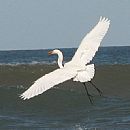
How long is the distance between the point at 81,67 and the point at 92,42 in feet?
2.87

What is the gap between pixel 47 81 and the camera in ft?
33.5

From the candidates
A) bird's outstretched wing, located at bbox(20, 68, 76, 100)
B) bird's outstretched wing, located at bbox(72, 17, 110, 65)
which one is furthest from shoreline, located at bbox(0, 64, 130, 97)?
bird's outstretched wing, located at bbox(20, 68, 76, 100)

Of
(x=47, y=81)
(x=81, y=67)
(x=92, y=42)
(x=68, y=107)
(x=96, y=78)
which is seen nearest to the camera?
(x=47, y=81)

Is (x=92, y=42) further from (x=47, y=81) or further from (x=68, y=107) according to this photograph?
(x=68, y=107)

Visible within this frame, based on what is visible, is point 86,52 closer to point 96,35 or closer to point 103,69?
point 96,35

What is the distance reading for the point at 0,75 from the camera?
2408 centimetres

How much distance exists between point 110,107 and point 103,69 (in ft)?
31.7

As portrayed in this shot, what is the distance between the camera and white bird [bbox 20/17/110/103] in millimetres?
10141

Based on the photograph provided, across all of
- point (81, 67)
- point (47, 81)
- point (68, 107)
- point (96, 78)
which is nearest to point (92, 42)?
point (81, 67)

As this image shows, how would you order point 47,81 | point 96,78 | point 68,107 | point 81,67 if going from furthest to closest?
point 96,78
point 68,107
point 81,67
point 47,81

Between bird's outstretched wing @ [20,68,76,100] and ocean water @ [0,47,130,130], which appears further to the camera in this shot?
ocean water @ [0,47,130,130]

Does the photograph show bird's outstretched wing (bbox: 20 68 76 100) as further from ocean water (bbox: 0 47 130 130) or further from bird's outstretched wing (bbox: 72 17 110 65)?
ocean water (bbox: 0 47 130 130)

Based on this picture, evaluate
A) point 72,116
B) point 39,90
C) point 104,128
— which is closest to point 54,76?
point 39,90

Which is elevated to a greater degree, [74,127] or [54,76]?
[54,76]
